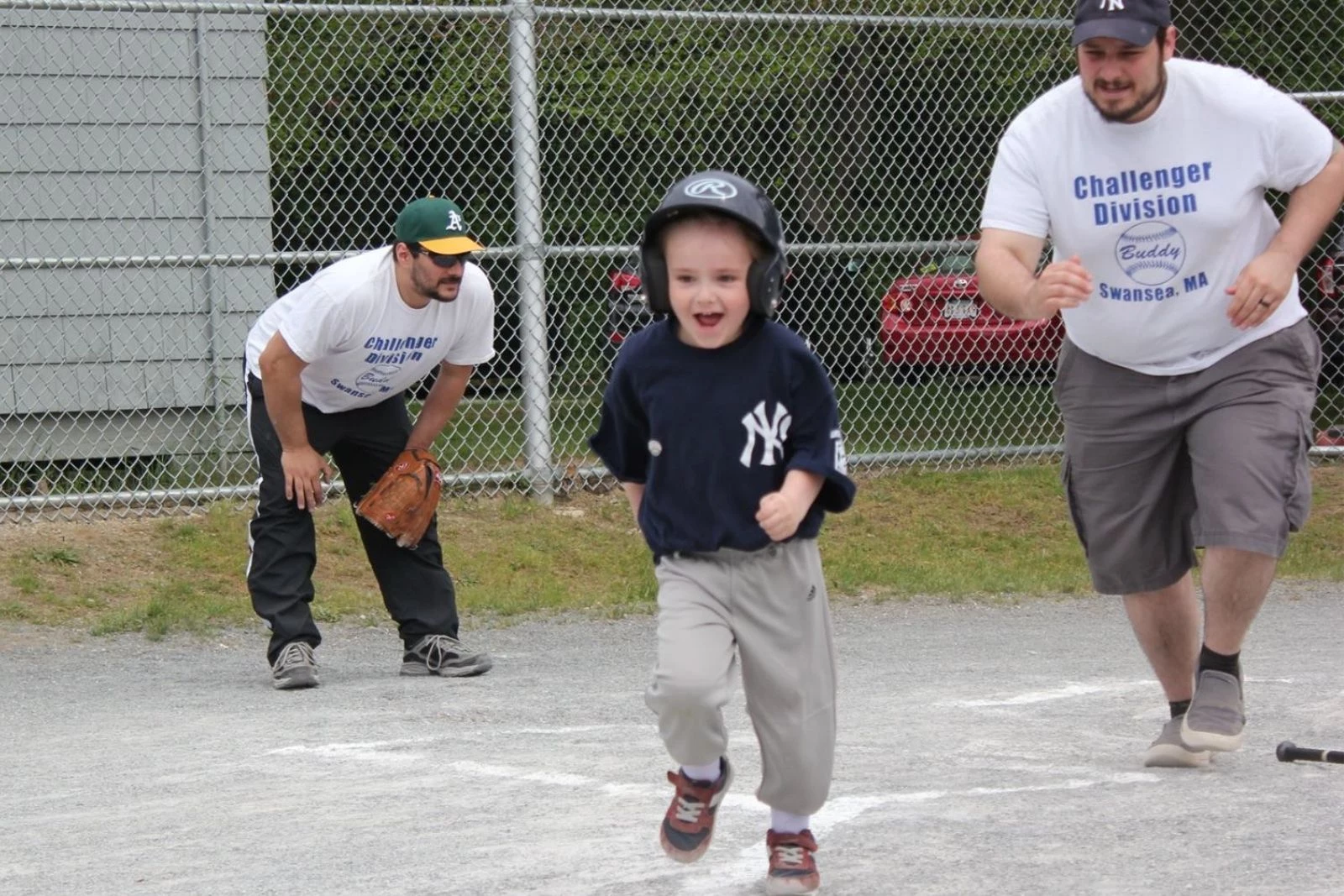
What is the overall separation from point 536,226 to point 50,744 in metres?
4.86

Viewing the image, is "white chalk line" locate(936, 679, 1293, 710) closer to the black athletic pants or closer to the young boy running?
the black athletic pants

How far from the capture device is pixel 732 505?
3965mm

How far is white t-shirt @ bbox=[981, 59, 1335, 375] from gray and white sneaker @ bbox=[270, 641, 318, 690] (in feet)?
10.6

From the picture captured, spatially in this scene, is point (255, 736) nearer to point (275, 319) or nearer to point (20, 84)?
point (275, 319)

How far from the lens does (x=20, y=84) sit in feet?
34.7

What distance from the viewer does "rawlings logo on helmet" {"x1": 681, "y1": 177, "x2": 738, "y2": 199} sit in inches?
152

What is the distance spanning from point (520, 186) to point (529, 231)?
0.81 ft

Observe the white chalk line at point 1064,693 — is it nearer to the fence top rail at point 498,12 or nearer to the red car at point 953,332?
the fence top rail at point 498,12

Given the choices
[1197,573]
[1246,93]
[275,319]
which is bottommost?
[1197,573]

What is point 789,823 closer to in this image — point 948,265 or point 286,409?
point 286,409

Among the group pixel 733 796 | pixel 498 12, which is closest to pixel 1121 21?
pixel 733 796

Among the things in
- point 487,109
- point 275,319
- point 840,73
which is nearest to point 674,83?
point 840,73

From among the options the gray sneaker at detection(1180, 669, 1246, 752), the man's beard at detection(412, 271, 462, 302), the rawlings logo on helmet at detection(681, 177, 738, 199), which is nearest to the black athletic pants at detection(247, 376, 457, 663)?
the man's beard at detection(412, 271, 462, 302)

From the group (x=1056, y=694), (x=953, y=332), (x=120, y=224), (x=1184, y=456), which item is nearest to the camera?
(x=1184, y=456)
